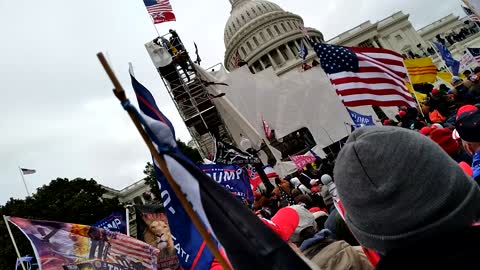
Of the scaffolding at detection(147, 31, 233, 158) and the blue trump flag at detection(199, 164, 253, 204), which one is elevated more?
the scaffolding at detection(147, 31, 233, 158)

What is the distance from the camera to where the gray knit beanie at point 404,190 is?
1008 millimetres

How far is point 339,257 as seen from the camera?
6.42 ft

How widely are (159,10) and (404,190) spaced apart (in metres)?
16.1

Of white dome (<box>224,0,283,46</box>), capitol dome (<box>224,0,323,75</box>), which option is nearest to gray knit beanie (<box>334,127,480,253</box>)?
capitol dome (<box>224,0,323,75</box>)

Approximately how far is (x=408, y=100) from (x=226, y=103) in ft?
34.0

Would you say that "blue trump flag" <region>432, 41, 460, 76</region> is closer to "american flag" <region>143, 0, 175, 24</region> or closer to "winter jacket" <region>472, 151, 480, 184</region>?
"american flag" <region>143, 0, 175, 24</region>

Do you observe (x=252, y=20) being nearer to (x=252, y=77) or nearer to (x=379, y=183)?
(x=252, y=77)

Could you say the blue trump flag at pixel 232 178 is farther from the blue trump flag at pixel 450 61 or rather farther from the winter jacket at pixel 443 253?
the blue trump flag at pixel 450 61

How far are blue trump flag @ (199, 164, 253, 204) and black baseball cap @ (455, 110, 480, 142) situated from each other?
4038mm

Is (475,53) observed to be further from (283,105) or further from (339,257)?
(339,257)

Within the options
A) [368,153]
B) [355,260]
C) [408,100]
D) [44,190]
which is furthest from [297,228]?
[44,190]

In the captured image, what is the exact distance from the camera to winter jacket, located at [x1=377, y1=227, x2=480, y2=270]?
0.92 m

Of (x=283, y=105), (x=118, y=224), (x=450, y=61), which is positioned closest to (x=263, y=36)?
(x=283, y=105)

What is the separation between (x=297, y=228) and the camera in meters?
2.32
